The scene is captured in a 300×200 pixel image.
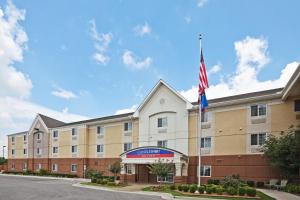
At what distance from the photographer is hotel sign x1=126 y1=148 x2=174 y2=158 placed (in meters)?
32.7

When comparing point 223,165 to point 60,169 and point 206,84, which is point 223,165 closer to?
point 206,84

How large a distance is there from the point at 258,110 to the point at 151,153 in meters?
11.7

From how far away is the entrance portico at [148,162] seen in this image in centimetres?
3225

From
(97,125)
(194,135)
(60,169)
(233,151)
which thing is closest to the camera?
(233,151)

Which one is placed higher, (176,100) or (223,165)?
(176,100)

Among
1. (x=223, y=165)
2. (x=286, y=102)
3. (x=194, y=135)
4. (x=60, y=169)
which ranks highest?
(x=286, y=102)

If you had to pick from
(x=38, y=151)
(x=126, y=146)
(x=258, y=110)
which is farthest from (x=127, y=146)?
(x=38, y=151)

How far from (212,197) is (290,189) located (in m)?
6.58

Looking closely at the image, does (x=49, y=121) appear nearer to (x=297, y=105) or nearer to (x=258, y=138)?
(x=258, y=138)

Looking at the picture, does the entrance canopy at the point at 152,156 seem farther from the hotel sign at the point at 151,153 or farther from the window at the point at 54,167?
the window at the point at 54,167

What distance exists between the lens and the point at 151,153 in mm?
33594

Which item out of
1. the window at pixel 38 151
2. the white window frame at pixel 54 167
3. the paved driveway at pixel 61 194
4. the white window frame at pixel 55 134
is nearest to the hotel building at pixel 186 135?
the white window frame at pixel 54 167

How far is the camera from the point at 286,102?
28.1 meters

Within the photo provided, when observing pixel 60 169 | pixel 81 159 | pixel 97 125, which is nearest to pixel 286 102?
pixel 97 125
